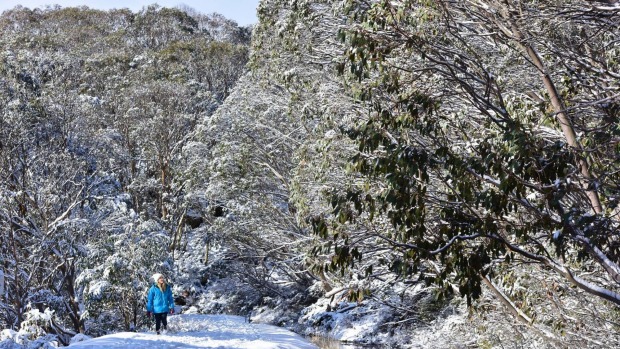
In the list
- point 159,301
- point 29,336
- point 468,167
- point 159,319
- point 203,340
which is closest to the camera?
point 468,167

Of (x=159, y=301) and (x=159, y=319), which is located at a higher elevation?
(x=159, y=301)

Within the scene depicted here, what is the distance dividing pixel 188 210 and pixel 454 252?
21147mm

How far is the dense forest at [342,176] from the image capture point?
5.80 metres

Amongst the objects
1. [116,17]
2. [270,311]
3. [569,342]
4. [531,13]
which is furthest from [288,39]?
[116,17]

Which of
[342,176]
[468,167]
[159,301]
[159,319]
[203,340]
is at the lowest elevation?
[203,340]

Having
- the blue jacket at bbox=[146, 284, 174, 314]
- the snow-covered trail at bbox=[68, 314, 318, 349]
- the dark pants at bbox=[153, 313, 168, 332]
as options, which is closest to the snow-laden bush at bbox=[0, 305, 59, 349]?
the snow-covered trail at bbox=[68, 314, 318, 349]

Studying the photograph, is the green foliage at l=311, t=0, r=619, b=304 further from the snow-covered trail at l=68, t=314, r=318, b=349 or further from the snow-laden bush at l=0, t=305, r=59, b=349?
the snow-laden bush at l=0, t=305, r=59, b=349

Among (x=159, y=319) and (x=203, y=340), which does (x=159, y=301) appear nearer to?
(x=159, y=319)

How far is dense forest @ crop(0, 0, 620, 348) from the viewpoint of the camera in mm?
5801

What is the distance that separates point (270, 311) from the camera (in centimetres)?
2322

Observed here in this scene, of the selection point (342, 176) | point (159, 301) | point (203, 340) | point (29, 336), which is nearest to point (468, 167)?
point (342, 176)

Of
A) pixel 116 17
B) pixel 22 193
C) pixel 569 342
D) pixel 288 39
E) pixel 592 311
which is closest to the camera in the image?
pixel 569 342

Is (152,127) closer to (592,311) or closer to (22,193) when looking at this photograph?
(22,193)

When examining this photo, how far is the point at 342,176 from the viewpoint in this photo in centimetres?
1203
